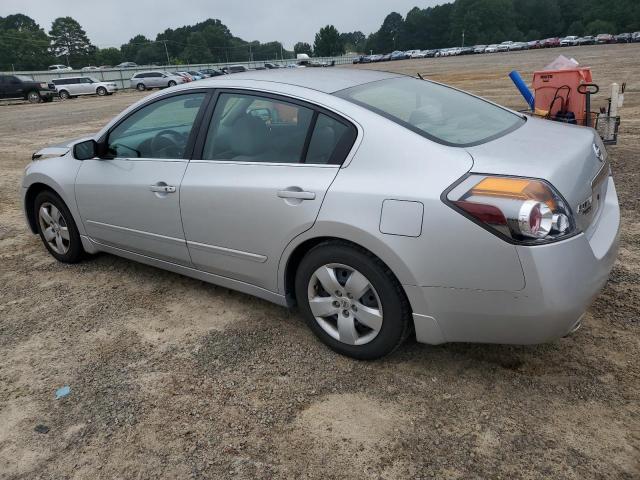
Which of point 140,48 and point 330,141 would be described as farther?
point 140,48

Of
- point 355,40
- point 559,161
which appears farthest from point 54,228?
point 355,40

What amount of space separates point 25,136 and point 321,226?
15.3 m

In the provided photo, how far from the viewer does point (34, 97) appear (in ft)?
108

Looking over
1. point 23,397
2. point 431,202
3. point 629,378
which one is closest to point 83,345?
point 23,397

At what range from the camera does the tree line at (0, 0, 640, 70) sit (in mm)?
102375

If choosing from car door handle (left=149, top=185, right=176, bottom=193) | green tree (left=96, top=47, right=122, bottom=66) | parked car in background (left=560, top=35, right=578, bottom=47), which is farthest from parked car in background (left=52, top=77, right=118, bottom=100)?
green tree (left=96, top=47, right=122, bottom=66)

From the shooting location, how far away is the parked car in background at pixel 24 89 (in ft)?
105

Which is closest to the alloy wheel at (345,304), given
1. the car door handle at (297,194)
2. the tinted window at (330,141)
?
the car door handle at (297,194)

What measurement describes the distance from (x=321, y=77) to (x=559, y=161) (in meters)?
1.60

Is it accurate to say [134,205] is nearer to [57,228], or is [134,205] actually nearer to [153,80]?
[57,228]

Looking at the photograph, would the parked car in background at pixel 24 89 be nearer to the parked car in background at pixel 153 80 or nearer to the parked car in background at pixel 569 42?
the parked car in background at pixel 153 80

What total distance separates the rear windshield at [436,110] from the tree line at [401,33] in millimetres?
106217

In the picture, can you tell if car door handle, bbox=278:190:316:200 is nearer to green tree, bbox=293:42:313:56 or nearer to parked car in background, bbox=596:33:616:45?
parked car in background, bbox=596:33:616:45

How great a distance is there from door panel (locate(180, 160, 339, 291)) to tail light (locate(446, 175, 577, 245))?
0.76 meters
